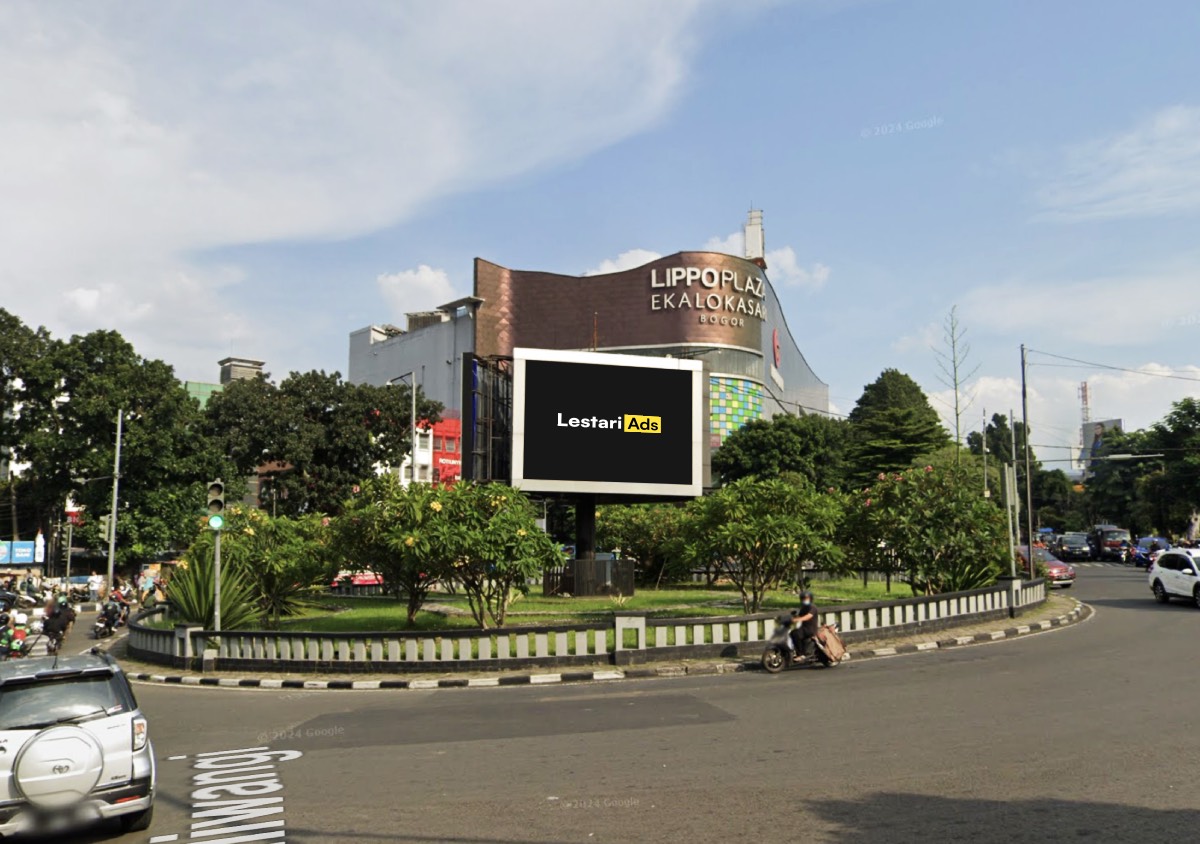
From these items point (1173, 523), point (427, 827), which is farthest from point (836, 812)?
point (1173, 523)

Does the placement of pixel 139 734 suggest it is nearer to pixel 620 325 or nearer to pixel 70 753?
pixel 70 753

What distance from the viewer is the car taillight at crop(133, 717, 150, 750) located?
764 cm

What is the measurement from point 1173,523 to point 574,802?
73.4 m

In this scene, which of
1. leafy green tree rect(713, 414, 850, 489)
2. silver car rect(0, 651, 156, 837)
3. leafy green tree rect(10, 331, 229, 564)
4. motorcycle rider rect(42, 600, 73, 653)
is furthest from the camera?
leafy green tree rect(713, 414, 850, 489)

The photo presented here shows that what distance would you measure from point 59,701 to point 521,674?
31.2ft

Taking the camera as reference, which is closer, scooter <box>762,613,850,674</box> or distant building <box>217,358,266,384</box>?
scooter <box>762,613,850,674</box>

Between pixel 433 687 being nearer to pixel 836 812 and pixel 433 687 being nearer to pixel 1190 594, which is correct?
pixel 836 812

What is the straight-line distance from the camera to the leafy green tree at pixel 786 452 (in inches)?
2931

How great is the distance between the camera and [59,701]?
780cm

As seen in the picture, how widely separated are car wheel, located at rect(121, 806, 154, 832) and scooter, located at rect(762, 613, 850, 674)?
36.3 ft

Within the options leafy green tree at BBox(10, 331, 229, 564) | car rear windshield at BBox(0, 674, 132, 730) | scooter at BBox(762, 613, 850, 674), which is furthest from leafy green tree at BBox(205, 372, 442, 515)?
car rear windshield at BBox(0, 674, 132, 730)

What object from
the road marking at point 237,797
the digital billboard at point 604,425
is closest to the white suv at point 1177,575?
the digital billboard at point 604,425

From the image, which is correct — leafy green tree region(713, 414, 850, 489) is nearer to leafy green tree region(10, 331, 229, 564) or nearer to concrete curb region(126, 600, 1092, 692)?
leafy green tree region(10, 331, 229, 564)

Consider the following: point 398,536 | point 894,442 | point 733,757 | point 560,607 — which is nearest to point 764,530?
point 398,536
